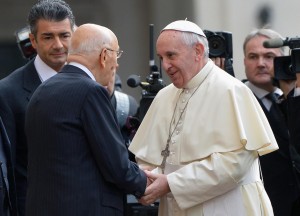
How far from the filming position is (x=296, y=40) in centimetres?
589

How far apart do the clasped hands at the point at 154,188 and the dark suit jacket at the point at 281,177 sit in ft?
4.49

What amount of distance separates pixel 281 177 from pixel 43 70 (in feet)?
5.66

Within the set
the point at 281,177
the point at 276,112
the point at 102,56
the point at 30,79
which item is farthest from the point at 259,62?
the point at 102,56

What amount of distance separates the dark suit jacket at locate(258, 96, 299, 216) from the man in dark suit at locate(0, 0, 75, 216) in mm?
1556

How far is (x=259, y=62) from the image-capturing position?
6.78m

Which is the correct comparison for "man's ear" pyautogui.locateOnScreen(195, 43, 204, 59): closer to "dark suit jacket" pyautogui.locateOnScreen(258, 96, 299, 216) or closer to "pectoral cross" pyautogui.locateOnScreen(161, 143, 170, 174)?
"pectoral cross" pyautogui.locateOnScreen(161, 143, 170, 174)

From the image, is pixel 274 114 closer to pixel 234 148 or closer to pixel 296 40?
pixel 296 40

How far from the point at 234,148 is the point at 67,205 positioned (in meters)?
0.96

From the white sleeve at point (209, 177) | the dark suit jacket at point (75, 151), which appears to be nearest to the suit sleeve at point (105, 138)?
the dark suit jacket at point (75, 151)

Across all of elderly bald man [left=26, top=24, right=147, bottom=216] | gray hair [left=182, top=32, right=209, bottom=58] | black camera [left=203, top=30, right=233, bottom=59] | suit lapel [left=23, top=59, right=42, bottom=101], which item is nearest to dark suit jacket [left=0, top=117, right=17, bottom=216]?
suit lapel [left=23, top=59, right=42, bottom=101]

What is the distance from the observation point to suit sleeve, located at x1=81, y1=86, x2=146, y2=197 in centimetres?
463

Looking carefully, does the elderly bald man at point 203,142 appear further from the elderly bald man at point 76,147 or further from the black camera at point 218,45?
the black camera at point 218,45

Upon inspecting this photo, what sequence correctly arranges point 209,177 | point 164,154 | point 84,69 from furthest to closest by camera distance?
point 164,154 < point 209,177 < point 84,69

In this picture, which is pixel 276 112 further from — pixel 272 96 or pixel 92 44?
pixel 92 44
